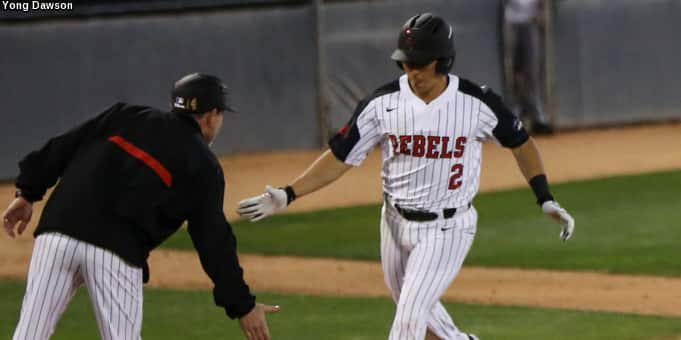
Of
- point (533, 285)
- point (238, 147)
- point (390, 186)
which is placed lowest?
point (238, 147)

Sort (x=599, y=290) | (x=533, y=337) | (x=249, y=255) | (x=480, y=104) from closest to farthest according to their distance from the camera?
(x=480, y=104) < (x=533, y=337) < (x=599, y=290) < (x=249, y=255)

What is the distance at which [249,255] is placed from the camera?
12289 mm

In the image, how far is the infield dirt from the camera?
10117 mm

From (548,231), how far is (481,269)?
1.68 m

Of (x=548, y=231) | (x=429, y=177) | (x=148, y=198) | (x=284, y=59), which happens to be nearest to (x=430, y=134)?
(x=429, y=177)

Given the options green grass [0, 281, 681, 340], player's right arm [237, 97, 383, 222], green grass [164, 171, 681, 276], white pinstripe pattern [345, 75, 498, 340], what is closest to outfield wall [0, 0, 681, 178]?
green grass [164, 171, 681, 276]

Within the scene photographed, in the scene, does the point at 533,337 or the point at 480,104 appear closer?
the point at 480,104

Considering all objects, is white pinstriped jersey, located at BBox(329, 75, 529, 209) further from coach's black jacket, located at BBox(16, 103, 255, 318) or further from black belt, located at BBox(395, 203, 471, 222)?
coach's black jacket, located at BBox(16, 103, 255, 318)

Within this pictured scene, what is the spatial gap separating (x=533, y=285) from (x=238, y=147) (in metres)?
8.28

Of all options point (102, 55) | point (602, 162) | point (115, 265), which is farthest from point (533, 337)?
point (102, 55)

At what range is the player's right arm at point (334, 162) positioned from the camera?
264 inches

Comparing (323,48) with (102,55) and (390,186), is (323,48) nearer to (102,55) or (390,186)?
(102,55)

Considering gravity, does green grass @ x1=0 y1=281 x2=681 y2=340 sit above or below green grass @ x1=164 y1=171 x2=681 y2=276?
Answer: above

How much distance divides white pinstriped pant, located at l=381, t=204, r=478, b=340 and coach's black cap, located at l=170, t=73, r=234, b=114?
1250 mm
